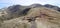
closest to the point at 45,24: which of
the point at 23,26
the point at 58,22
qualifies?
the point at 58,22

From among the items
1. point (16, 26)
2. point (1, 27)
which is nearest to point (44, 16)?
point (16, 26)

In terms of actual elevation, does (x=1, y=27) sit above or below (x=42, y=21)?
below

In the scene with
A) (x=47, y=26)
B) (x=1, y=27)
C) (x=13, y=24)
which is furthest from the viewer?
(x=1, y=27)

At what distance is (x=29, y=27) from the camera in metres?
28.7

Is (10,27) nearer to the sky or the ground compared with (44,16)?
nearer to the ground

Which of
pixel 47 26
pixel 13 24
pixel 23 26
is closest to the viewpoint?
pixel 47 26

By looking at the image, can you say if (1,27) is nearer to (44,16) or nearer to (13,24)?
(13,24)

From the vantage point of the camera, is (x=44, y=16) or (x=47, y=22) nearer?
(x=47, y=22)

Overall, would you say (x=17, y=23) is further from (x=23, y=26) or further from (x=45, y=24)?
(x=45, y=24)

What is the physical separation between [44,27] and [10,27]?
310 inches

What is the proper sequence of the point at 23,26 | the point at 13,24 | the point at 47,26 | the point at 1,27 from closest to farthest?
the point at 47,26, the point at 23,26, the point at 13,24, the point at 1,27

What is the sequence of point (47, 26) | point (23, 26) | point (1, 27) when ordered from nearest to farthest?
1. point (47, 26)
2. point (23, 26)
3. point (1, 27)

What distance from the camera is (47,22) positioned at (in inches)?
1120

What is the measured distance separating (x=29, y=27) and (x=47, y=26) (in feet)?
11.7
